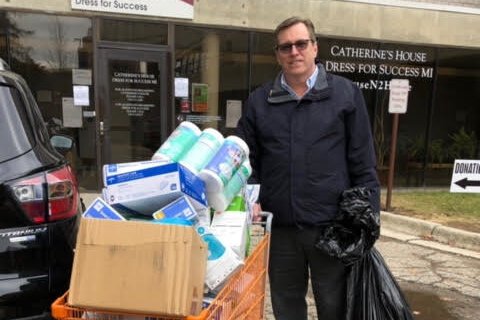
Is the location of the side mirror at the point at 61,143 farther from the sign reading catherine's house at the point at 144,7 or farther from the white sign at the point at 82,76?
the sign reading catherine's house at the point at 144,7

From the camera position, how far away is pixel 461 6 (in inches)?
402

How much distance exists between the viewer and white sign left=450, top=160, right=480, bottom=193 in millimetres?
5906

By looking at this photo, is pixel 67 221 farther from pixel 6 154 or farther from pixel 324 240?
pixel 324 240

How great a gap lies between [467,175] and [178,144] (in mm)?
4706

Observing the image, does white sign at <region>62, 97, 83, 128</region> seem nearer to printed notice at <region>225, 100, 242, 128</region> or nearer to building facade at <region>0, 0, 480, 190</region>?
building facade at <region>0, 0, 480, 190</region>

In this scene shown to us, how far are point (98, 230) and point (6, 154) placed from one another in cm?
109

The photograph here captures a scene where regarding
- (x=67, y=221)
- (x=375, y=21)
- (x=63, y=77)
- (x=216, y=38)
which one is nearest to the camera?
(x=67, y=221)

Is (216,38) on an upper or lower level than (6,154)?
upper

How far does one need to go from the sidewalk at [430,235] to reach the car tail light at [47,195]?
4876mm

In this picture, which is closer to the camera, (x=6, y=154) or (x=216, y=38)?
(x=6, y=154)

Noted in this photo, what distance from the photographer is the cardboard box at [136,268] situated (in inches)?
64.9

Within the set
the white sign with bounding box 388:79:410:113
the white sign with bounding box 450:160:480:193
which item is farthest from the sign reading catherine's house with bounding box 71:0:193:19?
the white sign with bounding box 450:160:480:193

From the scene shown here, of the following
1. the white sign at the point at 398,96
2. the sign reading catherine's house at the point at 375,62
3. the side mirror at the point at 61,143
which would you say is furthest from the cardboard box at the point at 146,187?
the sign reading catherine's house at the point at 375,62

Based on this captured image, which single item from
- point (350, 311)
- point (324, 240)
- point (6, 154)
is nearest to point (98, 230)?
point (6, 154)
